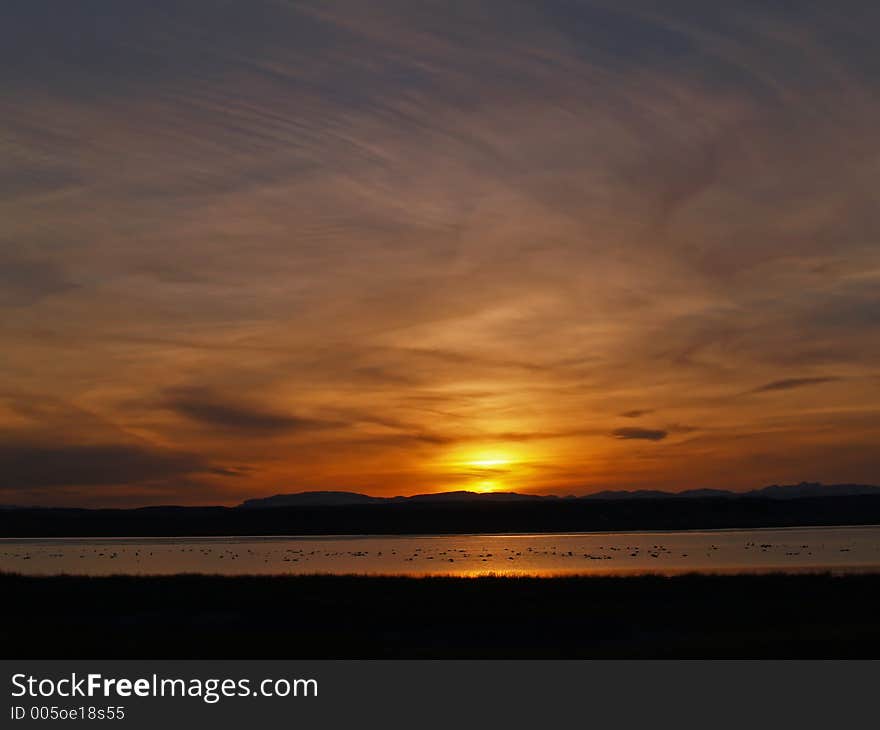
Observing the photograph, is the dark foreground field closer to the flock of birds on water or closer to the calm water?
the calm water

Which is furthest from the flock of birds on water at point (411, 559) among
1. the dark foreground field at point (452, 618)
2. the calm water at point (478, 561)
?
the dark foreground field at point (452, 618)

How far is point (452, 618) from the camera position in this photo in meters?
33.6

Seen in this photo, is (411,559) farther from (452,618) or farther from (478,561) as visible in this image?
(452,618)

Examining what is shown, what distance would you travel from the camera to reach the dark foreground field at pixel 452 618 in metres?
27.6

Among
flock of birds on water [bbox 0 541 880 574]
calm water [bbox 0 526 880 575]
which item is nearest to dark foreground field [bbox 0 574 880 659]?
calm water [bbox 0 526 880 575]

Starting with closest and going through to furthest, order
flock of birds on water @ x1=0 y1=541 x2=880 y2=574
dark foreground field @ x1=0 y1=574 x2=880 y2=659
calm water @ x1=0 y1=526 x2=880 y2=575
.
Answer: dark foreground field @ x1=0 y1=574 x2=880 y2=659
calm water @ x1=0 y1=526 x2=880 y2=575
flock of birds on water @ x1=0 y1=541 x2=880 y2=574

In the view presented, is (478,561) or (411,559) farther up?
(411,559)

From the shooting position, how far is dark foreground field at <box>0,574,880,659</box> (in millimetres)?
27578

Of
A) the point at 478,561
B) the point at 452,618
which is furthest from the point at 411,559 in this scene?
the point at 452,618

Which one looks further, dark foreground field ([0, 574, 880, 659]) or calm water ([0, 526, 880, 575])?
calm water ([0, 526, 880, 575])

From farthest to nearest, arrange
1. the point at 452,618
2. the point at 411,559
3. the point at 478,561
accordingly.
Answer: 1. the point at 411,559
2. the point at 478,561
3. the point at 452,618

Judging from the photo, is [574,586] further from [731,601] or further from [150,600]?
[150,600]

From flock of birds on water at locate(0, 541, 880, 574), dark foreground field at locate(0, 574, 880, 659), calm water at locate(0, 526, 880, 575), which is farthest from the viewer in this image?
flock of birds on water at locate(0, 541, 880, 574)
